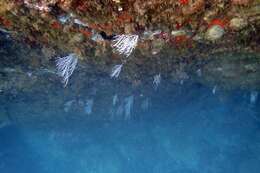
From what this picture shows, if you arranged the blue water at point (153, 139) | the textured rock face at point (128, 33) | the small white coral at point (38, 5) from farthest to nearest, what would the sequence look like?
the blue water at point (153, 139)
the textured rock face at point (128, 33)
the small white coral at point (38, 5)

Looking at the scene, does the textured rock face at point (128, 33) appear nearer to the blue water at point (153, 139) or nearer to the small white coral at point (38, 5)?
the small white coral at point (38, 5)

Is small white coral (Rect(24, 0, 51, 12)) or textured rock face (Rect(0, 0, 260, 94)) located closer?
small white coral (Rect(24, 0, 51, 12))

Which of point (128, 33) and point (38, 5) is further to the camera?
point (128, 33)

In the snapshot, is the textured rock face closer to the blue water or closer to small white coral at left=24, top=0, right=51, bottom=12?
small white coral at left=24, top=0, right=51, bottom=12

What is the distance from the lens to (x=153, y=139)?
61.4 ft

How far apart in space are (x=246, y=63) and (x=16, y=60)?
5.36m

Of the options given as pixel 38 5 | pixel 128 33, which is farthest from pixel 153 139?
pixel 38 5

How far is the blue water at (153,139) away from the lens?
12.9 meters

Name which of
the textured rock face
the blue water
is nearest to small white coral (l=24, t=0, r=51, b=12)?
the textured rock face

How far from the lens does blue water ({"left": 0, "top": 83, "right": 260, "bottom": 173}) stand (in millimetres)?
12859

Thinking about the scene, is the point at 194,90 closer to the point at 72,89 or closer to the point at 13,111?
the point at 72,89

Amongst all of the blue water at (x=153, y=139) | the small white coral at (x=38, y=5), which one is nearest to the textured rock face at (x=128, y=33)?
the small white coral at (x=38, y=5)

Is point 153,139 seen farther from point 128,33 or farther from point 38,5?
point 38,5

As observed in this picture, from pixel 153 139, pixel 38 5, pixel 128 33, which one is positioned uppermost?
pixel 38 5
